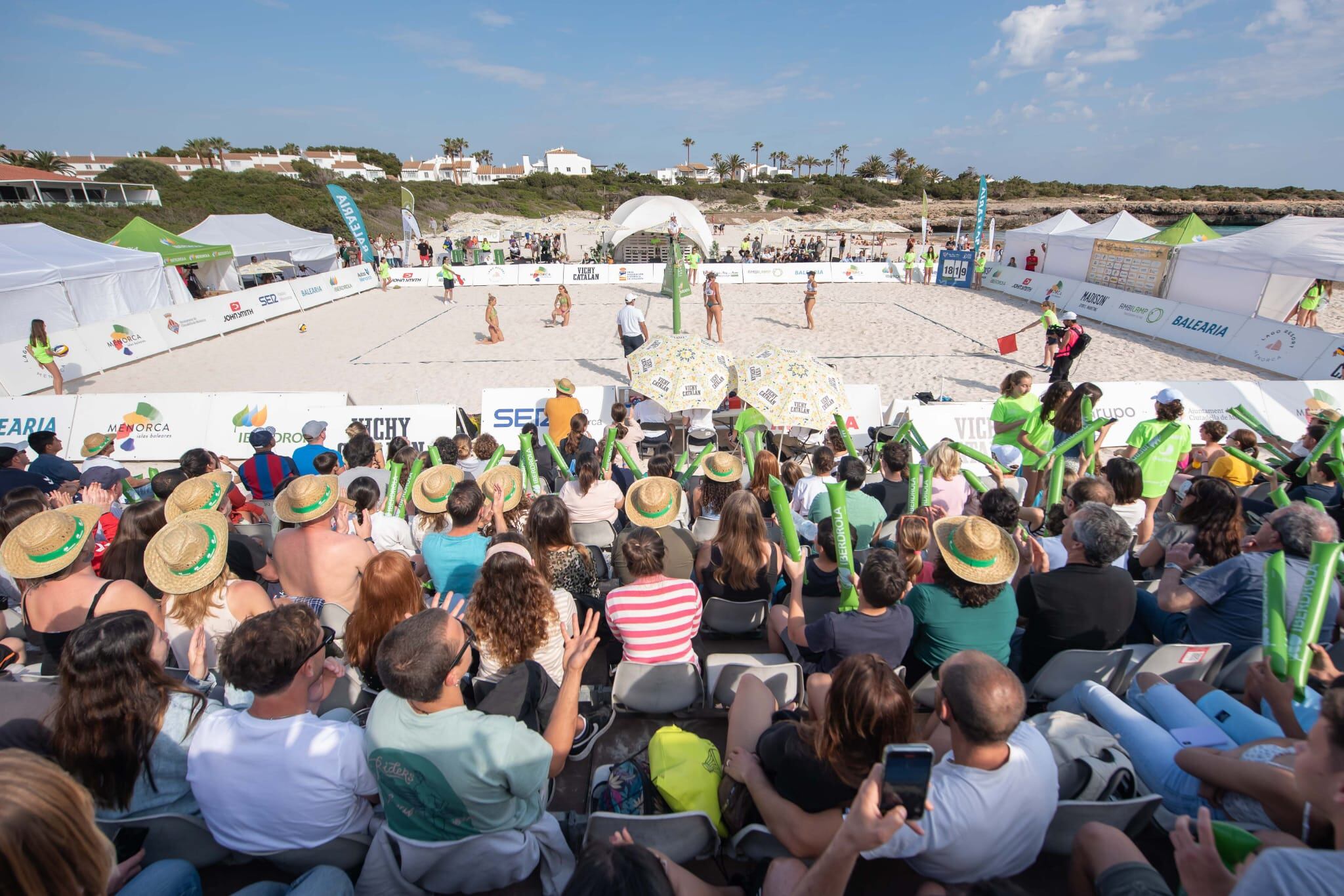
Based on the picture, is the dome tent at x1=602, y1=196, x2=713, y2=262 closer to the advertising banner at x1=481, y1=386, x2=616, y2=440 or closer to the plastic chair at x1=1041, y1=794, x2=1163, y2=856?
the advertising banner at x1=481, y1=386, x2=616, y2=440

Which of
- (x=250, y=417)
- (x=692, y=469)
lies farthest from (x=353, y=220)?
(x=692, y=469)

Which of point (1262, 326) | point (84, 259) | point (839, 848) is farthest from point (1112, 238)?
point (84, 259)

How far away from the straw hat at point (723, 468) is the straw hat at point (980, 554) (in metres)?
2.16

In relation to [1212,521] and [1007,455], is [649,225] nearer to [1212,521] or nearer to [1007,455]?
[1007,455]

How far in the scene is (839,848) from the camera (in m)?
1.59

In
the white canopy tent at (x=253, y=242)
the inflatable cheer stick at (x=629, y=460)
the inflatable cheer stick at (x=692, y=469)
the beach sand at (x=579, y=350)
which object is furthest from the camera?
the white canopy tent at (x=253, y=242)

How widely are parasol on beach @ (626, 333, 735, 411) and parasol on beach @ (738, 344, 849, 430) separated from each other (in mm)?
391

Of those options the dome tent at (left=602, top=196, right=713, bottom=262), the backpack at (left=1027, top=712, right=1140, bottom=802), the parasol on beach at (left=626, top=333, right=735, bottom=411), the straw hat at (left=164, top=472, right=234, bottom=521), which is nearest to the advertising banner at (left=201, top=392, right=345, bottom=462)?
the parasol on beach at (left=626, top=333, right=735, bottom=411)

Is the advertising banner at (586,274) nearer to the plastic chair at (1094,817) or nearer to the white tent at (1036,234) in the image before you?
the white tent at (1036,234)

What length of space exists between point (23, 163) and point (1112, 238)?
8139cm

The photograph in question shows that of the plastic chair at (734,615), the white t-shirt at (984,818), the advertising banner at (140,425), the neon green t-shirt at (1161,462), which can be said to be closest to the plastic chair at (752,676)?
the plastic chair at (734,615)

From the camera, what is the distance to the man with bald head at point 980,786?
6.18ft

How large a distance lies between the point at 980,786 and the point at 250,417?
9632mm

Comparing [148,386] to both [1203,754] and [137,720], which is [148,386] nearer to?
[137,720]
